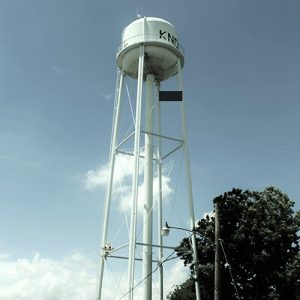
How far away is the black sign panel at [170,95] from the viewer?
25656mm

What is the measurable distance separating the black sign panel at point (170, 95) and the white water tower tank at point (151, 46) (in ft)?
5.47

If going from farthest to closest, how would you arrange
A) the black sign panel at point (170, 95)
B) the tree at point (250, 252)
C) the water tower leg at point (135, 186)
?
the black sign panel at point (170, 95)
the tree at point (250, 252)
the water tower leg at point (135, 186)

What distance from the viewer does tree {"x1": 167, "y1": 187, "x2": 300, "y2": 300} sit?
2350cm

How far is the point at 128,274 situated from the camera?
20.2 meters

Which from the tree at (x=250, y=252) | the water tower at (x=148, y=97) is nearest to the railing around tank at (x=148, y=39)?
the water tower at (x=148, y=97)

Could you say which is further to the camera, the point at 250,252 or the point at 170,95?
the point at 170,95

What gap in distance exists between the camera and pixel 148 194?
23.9 m

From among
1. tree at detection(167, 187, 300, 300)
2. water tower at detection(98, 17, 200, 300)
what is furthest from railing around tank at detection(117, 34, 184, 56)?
tree at detection(167, 187, 300, 300)

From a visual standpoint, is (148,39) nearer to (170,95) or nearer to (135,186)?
(170,95)

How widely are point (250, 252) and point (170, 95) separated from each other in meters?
10.4

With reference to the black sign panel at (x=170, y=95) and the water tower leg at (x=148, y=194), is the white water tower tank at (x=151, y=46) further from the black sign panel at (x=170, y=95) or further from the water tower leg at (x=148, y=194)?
the black sign panel at (x=170, y=95)

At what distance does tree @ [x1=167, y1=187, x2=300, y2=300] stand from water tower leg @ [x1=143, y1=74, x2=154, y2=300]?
6.02 feet

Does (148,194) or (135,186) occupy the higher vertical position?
(148,194)

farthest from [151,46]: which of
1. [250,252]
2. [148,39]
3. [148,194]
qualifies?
[250,252]
